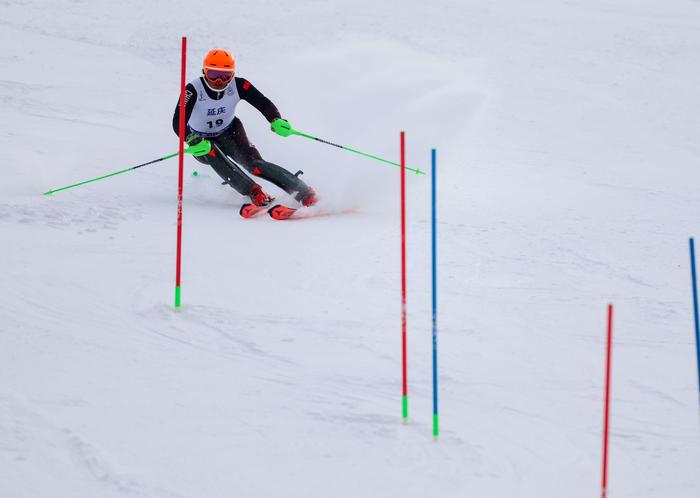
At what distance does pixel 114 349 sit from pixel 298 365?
1004mm

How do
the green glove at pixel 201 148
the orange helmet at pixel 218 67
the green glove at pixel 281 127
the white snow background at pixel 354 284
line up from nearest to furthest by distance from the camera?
the white snow background at pixel 354 284, the green glove at pixel 201 148, the orange helmet at pixel 218 67, the green glove at pixel 281 127

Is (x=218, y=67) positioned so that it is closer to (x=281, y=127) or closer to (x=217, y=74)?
(x=217, y=74)

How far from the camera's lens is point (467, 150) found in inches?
389

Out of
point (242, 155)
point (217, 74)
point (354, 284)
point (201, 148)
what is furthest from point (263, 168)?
point (354, 284)

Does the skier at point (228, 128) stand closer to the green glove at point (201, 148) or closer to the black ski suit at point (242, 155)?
the black ski suit at point (242, 155)

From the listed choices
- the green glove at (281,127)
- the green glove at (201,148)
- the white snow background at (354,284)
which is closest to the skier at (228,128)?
the green glove at (281,127)

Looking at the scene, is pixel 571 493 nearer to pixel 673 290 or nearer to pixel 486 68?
pixel 673 290

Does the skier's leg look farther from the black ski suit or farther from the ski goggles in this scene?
the ski goggles

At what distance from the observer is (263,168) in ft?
25.7

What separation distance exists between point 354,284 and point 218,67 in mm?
2383

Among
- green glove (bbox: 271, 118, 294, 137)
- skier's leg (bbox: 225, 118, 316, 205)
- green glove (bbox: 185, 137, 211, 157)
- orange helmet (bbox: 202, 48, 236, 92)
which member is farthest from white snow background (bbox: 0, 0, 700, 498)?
orange helmet (bbox: 202, 48, 236, 92)

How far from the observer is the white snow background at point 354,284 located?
4.13 m

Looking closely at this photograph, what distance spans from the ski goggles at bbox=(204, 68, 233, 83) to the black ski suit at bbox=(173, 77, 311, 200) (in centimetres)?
16

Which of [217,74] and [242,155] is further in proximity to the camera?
[242,155]
